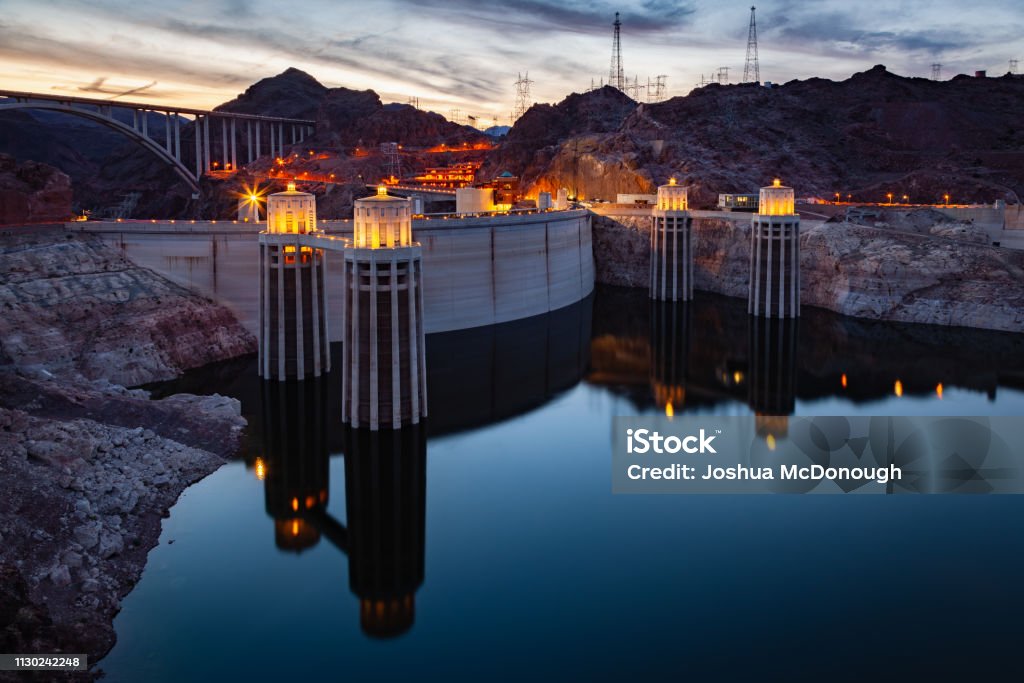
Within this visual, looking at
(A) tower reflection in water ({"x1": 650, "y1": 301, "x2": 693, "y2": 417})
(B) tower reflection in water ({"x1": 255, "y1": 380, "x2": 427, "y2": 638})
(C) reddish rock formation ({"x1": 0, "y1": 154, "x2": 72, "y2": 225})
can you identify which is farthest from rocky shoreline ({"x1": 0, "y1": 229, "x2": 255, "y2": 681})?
(A) tower reflection in water ({"x1": 650, "y1": 301, "x2": 693, "y2": 417})

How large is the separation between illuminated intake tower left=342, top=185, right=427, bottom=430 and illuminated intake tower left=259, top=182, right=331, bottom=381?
29.0ft

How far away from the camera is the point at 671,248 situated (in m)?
85.5

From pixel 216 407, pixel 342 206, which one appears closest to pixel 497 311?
pixel 216 407

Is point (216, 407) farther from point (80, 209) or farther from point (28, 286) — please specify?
point (80, 209)

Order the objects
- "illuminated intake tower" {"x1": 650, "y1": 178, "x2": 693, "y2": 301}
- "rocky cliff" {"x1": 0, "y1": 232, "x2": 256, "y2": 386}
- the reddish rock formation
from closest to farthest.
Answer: "rocky cliff" {"x1": 0, "y1": 232, "x2": 256, "y2": 386}
the reddish rock formation
"illuminated intake tower" {"x1": 650, "y1": 178, "x2": 693, "y2": 301}

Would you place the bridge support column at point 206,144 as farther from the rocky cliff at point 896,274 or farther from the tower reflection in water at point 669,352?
the rocky cliff at point 896,274

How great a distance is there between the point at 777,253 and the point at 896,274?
9719 millimetres

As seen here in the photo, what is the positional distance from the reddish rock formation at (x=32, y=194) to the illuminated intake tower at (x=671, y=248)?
5012cm

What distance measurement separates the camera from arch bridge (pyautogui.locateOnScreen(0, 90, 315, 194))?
4510 inches

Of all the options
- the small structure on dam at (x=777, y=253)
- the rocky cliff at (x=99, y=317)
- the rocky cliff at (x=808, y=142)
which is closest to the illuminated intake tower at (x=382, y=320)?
the rocky cliff at (x=99, y=317)

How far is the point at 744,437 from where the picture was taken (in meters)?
43.3

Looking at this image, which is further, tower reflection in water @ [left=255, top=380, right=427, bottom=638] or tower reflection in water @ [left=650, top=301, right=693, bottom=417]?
tower reflection in water @ [left=650, top=301, right=693, bottom=417]

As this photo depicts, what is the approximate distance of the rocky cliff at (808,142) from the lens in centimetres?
10825

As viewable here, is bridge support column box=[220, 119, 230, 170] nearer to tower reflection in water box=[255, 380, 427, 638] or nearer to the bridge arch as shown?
the bridge arch
